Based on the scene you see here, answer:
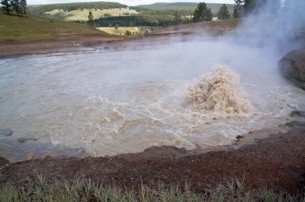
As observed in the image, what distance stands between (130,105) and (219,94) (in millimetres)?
3346

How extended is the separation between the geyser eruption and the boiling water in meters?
0.06

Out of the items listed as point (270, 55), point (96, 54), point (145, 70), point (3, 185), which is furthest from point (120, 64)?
point (3, 185)

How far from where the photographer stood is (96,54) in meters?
29.0

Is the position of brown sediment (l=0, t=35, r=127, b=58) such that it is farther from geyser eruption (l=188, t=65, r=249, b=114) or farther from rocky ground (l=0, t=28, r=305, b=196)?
rocky ground (l=0, t=28, r=305, b=196)

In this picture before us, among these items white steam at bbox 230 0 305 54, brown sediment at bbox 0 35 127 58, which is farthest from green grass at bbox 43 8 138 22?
white steam at bbox 230 0 305 54

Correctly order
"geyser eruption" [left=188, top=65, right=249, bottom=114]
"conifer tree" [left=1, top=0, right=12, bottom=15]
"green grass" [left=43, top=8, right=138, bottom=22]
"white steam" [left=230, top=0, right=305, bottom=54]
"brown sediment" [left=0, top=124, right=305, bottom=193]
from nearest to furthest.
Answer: "brown sediment" [left=0, top=124, right=305, bottom=193]
"geyser eruption" [left=188, top=65, right=249, bottom=114]
"white steam" [left=230, top=0, right=305, bottom=54]
"conifer tree" [left=1, top=0, right=12, bottom=15]
"green grass" [left=43, top=8, right=138, bottom=22]

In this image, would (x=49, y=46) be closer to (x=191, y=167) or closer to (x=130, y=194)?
(x=191, y=167)

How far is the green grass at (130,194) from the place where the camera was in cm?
589

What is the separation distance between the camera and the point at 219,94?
13.4 meters

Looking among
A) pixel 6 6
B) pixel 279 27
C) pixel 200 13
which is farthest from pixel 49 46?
pixel 200 13

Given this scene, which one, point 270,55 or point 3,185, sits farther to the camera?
point 270,55

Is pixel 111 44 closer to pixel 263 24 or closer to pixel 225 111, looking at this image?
pixel 263 24

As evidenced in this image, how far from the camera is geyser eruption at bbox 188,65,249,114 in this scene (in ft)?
42.5

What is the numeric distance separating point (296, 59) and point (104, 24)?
357ft
